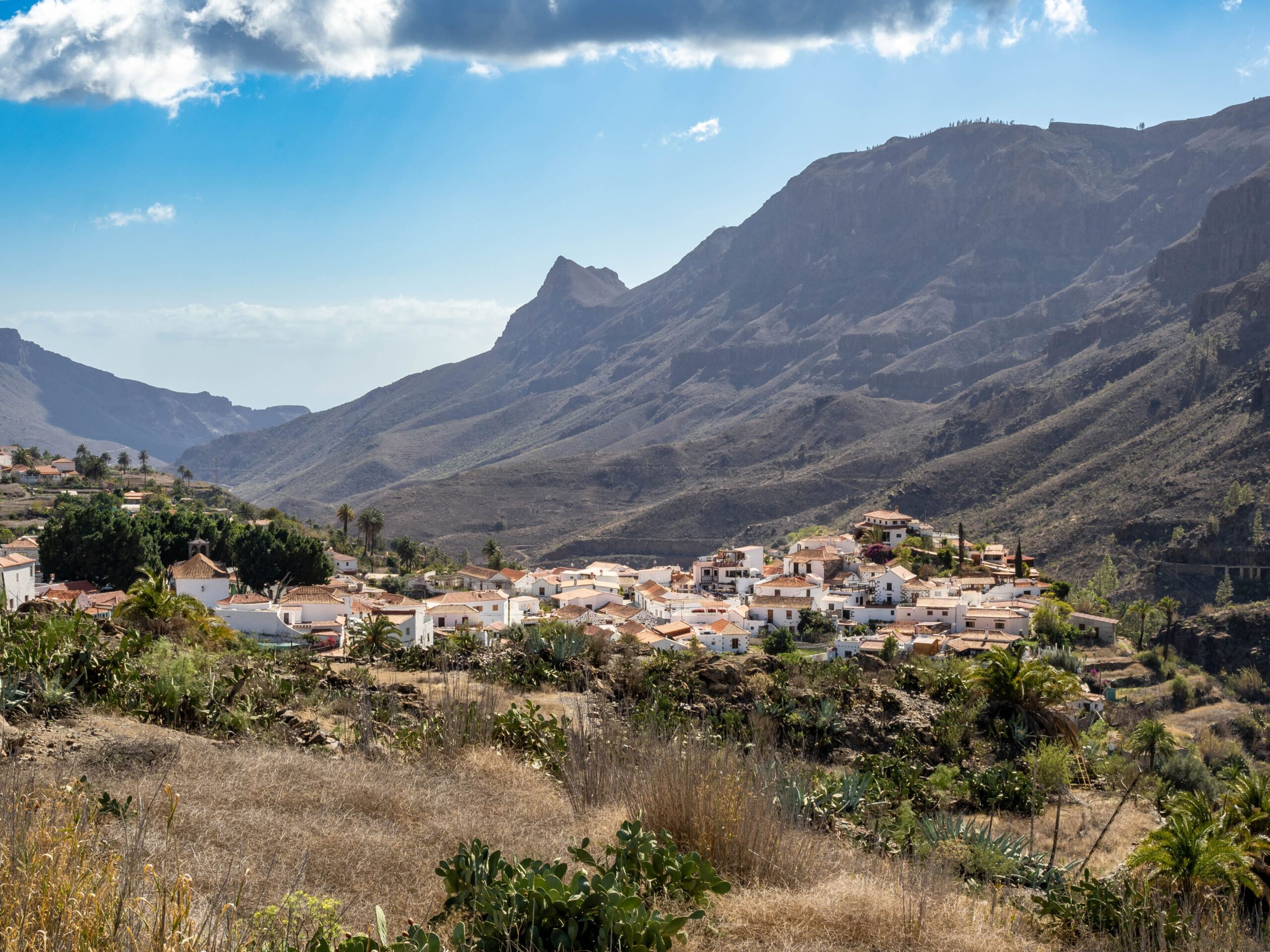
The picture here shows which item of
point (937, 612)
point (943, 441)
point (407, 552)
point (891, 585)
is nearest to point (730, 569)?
point (891, 585)

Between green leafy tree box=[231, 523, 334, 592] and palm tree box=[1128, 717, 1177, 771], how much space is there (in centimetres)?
2527

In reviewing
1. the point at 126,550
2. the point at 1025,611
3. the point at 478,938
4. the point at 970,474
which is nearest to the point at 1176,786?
the point at 478,938

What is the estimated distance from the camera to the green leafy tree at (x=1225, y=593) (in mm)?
54969

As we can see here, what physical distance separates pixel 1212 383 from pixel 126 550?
83296 mm

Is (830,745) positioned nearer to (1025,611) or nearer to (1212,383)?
(1025,611)

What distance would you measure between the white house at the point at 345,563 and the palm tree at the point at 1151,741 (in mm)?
38067

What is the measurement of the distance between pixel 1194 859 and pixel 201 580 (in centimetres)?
2798

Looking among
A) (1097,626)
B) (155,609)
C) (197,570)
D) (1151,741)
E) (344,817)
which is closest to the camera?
(344,817)

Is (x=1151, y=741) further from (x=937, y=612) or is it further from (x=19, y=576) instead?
(x=19, y=576)

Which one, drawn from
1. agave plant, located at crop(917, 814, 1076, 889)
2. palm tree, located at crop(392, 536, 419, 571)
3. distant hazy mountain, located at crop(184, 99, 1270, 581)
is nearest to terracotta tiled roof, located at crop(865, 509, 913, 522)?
distant hazy mountain, located at crop(184, 99, 1270, 581)

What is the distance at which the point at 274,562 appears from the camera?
3400 cm

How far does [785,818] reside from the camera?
20.1 ft

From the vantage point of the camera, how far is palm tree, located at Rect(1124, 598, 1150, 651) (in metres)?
46.6

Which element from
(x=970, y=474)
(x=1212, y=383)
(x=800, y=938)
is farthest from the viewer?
(x=970, y=474)
